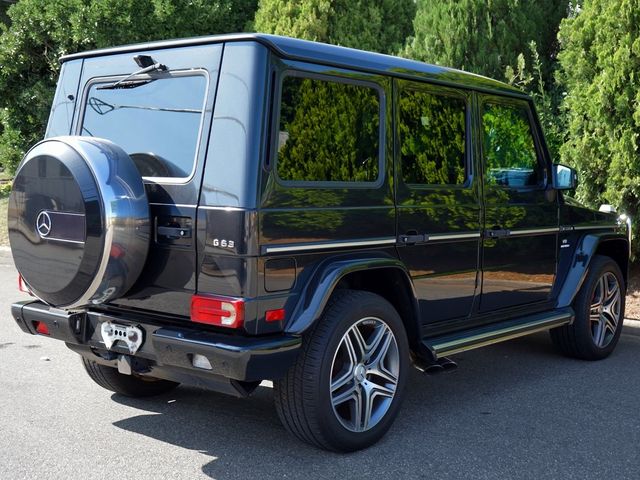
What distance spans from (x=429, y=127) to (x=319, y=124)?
98cm

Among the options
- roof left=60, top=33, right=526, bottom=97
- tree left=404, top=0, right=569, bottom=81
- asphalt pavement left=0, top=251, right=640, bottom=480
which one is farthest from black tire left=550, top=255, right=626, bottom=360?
tree left=404, top=0, right=569, bottom=81

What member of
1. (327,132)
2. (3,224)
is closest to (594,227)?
(327,132)

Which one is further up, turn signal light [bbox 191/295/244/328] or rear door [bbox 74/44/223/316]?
rear door [bbox 74/44/223/316]

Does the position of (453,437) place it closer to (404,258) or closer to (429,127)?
(404,258)

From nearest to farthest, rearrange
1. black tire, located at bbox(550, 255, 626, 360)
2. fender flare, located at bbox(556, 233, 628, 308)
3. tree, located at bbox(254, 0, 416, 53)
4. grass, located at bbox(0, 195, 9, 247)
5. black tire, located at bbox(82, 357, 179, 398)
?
black tire, located at bbox(82, 357, 179, 398)
fender flare, located at bbox(556, 233, 628, 308)
black tire, located at bbox(550, 255, 626, 360)
tree, located at bbox(254, 0, 416, 53)
grass, located at bbox(0, 195, 9, 247)

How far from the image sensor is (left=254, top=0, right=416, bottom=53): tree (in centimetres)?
1119

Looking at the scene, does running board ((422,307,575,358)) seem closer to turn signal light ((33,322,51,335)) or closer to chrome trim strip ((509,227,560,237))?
chrome trim strip ((509,227,560,237))

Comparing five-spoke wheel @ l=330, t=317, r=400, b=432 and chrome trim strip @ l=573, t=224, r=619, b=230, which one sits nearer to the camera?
five-spoke wheel @ l=330, t=317, r=400, b=432

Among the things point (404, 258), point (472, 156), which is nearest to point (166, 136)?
point (404, 258)

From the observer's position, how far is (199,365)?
381 centimetres

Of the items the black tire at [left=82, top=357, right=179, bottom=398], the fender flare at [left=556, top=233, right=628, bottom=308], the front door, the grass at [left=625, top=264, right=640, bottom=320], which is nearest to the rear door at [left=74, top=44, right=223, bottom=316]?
the black tire at [left=82, top=357, right=179, bottom=398]

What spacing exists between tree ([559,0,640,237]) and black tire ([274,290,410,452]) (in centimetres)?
476

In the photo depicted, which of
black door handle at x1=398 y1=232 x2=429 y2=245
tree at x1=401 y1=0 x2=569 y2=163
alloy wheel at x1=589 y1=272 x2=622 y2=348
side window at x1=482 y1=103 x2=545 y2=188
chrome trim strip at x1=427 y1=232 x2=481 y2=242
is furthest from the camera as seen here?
tree at x1=401 y1=0 x2=569 y2=163

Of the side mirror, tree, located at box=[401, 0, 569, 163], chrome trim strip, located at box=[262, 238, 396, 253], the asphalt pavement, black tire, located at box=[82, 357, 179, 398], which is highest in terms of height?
tree, located at box=[401, 0, 569, 163]
